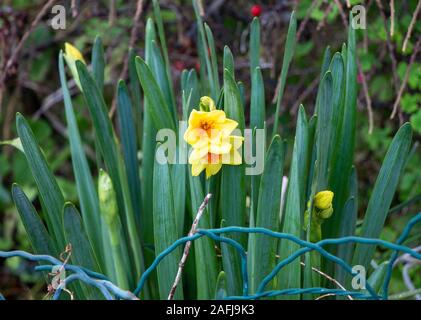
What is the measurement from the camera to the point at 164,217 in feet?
2.82

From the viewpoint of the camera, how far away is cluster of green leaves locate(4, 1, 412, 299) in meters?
0.86

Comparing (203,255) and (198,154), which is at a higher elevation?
(198,154)

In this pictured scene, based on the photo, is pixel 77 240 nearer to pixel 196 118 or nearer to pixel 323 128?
pixel 196 118

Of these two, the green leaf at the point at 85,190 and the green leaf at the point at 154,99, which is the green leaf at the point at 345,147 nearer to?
the green leaf at the point at 154,99

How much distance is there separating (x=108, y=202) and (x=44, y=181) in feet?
0.31

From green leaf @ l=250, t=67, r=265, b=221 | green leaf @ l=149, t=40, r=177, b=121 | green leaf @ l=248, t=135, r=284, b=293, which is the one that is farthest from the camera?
green leaf @ l=149, t=40, r=177, b=121

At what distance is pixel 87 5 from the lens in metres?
1.92

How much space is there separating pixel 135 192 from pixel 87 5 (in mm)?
1015

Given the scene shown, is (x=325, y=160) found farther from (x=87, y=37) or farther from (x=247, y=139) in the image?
(x=87, y=37)

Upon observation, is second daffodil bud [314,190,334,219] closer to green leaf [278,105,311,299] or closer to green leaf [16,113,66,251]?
green leaf [278,105,311,299]

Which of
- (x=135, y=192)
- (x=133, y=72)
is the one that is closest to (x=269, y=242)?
(x=135, y=192)

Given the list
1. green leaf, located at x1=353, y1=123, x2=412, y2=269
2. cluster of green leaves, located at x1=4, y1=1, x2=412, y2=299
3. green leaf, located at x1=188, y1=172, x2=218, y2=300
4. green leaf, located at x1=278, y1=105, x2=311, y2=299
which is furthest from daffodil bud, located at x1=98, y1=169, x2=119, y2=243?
green leaf, located at x1=353, y1=123, x2=412, y2=269

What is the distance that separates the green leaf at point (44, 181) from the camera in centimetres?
89

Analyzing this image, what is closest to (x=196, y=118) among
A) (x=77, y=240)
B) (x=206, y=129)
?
(x=206, y=129)
